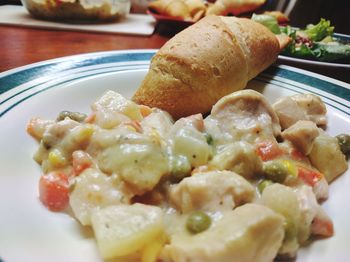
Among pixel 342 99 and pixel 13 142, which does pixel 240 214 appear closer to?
pixel 13 142

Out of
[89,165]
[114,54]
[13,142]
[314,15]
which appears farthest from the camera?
[314,15]

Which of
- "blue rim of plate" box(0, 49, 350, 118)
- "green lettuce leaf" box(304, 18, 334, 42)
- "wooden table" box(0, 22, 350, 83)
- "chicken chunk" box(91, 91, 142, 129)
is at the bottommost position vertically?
"wooden table" box(0, 22, 350, 83)

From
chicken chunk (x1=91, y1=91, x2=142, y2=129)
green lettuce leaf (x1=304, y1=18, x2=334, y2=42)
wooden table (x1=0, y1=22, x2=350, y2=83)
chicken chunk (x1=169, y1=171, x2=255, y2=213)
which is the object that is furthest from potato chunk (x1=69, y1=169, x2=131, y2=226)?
green lettuce leaf (x1=304, y1=18, x2=334, y2=42)

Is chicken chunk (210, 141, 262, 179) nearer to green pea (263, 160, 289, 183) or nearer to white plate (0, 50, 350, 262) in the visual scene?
green pea (263, 160, 289, 183)

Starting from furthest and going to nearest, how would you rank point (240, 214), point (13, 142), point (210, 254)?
1. point (13, 142)
2. point (240, 214)
3. point (210, 254)

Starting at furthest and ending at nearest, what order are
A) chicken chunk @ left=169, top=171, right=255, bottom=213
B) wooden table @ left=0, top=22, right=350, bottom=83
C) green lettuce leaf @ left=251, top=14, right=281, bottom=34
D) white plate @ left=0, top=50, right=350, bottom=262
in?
green lettuce leaf @ left=251, top=14, right=281, bottom=34 < wooden table @ left=0, top=22, right=350, bottom=83 < chicken chunk @ left=169, top=171, right=255, bottom=213 < white plate @ left=0, top=50, right=350, bottom=262

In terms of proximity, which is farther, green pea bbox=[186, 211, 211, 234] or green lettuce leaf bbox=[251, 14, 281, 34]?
green lettuce leaf bbox=[251, 14, 281, 34]

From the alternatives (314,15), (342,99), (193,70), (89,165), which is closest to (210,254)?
(89,165)
